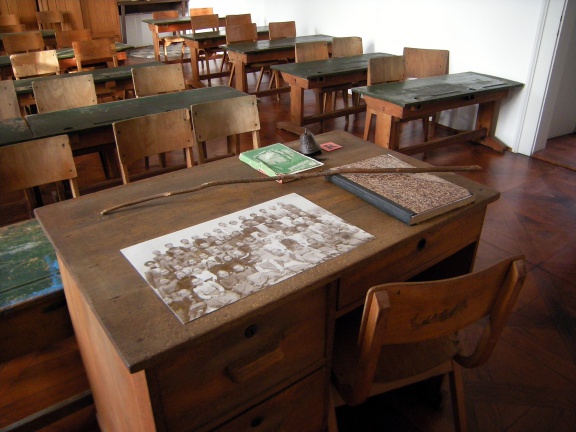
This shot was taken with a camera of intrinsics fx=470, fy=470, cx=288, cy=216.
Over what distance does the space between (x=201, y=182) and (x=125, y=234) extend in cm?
37

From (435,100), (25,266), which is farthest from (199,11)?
(25,266)

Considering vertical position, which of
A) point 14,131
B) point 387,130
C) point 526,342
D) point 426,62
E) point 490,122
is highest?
point 426,62

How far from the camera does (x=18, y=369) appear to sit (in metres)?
1.90

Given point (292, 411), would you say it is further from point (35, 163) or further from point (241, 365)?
point (35, 163)

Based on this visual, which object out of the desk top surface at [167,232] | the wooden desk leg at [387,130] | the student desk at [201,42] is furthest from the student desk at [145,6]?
the desk top surface at [167,232]

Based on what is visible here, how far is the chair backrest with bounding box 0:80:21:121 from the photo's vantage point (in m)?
3.00

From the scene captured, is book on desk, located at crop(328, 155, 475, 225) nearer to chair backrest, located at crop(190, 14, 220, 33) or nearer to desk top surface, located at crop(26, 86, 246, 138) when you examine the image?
desk top surface, located at crop(26, 86, 246, 138)

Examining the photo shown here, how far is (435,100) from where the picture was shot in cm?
347

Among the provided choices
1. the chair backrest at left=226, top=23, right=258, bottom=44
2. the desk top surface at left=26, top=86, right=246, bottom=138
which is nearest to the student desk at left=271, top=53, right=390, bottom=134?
the desk top surface at left=26, top=86, right=246, bottom=138

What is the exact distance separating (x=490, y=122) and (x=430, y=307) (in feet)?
12.3

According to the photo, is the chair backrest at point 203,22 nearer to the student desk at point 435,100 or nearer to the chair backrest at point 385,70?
the chair backrest at point 385,70

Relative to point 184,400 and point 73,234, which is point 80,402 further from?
point 184,400

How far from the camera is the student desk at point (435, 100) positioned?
3424 mm

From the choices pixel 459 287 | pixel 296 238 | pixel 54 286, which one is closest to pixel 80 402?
pixel 54 286
